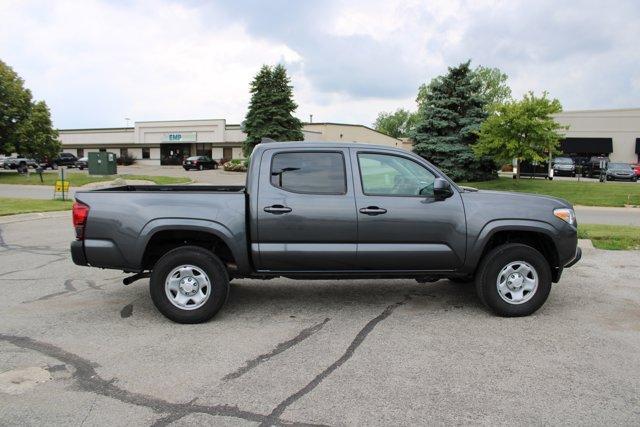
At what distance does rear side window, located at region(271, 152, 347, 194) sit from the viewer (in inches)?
207

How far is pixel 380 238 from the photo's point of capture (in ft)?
17.0

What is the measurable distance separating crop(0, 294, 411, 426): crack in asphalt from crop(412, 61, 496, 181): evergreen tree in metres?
24.8

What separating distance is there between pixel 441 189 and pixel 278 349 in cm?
223

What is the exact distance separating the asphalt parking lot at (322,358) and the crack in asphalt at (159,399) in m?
0.01

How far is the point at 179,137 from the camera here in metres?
60.6

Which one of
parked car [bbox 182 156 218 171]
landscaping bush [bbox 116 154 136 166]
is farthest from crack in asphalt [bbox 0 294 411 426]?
landscaping bush [bbox 116 154 136 166]

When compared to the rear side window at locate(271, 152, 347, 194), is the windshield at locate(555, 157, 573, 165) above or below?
above

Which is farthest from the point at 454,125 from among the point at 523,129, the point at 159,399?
the point at 159,399

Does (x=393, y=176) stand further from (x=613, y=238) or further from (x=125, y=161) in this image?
(x=125, y=161)

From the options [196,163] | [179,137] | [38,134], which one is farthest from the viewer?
[179,137]

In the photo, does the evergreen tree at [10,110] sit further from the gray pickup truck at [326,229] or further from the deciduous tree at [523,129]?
the gray pickup truck at [326,229]

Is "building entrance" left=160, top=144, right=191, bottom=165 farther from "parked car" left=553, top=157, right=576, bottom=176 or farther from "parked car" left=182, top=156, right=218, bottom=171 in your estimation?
"parked car" left=553, top=157, right=576, bottom=176

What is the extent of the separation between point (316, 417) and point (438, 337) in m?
1.88

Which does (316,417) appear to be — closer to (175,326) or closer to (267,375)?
(267,375)
